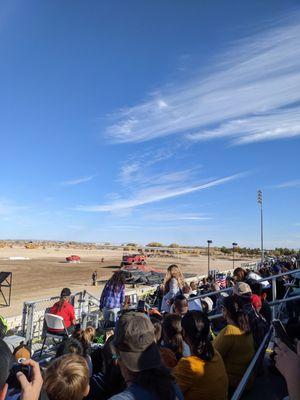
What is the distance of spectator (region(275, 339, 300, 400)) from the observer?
1.87 meters

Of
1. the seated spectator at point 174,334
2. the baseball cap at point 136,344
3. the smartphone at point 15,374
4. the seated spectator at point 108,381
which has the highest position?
the baseball cap at point 136,344

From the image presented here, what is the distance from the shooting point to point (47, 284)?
25.5 metres

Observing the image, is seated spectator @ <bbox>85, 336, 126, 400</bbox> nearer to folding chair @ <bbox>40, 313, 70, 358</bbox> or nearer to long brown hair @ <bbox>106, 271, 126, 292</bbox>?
folding chair @ <bbox>40, 313, 70, 358</bbox>

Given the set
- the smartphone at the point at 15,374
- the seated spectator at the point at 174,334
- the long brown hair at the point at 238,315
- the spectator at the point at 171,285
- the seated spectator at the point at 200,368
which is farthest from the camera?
the spectator at the point at 171,285

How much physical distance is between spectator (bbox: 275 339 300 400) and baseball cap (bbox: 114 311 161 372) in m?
0.70

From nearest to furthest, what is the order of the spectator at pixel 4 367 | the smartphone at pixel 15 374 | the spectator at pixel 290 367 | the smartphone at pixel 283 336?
the spectator at pixel 4 367, the spectator at pixel 290 367, the smartphone at pixel 15 374, the smartphone at pixel 283 336

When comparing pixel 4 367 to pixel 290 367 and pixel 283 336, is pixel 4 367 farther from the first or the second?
pixel 283 336

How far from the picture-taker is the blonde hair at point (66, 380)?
7.52ft

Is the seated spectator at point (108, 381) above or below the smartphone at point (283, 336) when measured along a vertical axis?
below

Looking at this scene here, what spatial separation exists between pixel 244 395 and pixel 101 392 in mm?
2010

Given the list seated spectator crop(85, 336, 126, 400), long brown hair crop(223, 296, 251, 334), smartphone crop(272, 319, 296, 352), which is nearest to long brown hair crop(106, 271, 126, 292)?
long brown hair crop(223, 296, 251, 334)

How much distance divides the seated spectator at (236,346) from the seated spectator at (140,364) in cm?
199

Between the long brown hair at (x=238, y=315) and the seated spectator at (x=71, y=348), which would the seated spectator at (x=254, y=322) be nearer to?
the long brown hair at (x=238, y=315)

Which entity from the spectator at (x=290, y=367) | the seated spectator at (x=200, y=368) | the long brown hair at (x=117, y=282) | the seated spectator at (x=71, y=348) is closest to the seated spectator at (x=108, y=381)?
the seated spectator at (x=200, y=368)
